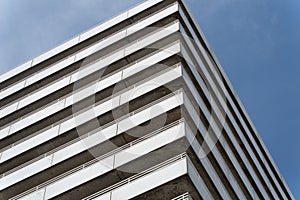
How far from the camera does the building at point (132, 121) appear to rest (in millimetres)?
18938

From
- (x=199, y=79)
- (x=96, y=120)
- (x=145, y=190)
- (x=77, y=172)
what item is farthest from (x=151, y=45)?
(x=145, y=190)

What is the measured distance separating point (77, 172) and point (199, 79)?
659 cm

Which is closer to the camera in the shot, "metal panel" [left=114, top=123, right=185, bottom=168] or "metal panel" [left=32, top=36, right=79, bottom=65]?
"metal panel" [left=114, top=123, right=185, bottom=168]

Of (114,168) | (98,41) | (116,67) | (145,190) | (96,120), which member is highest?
(98,41)

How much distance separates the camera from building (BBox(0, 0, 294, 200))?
746 inches

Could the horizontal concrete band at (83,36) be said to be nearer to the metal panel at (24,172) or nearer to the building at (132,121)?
the building at (132,121)

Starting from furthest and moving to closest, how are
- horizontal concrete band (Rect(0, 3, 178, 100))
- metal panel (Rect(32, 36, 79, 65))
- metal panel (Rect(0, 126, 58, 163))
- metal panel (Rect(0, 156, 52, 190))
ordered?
1. metal panel (Rect(32, 36, 79, 65))
2. horizontal concrete band (Rect(0, 3, 178, 100))
3. metal panel (Rect(0, 126, 58, 163))
4. metal panel (Rect(0, 156, 52, 190))

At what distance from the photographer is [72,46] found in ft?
94.8

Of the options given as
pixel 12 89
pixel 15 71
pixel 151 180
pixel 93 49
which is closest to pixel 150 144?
pixel 151 180

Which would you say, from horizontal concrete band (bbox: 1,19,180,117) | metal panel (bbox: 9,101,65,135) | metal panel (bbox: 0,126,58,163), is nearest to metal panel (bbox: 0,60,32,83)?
horizontal concrete band (bbox: 1,19,180,117)

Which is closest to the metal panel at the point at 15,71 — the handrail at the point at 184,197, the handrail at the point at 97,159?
the handrail at the point at 97,159

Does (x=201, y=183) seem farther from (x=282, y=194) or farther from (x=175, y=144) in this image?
(x=282, y=194)

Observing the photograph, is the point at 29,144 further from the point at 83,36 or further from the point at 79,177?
the point at 83,36

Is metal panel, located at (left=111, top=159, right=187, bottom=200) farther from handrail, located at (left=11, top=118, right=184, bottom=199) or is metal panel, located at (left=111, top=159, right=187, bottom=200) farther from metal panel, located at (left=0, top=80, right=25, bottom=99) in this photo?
metal panel, located at (left=0, top=80, right=25, bottom=99)
